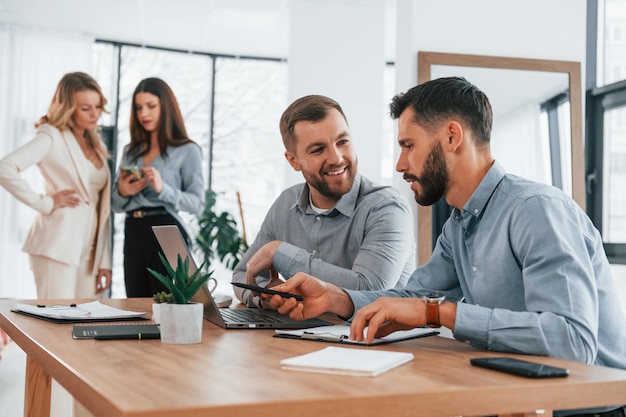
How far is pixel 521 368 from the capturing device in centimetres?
110

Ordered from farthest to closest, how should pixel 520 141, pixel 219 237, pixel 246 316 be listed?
pixel 219 237 < pixel 520 141 < pixel 246 316

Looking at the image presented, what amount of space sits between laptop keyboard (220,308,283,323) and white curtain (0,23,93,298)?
198 inches

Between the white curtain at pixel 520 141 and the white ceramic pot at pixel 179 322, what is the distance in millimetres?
3043

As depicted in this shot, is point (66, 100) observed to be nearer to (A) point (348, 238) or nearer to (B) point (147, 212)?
(B) point (147, 212)

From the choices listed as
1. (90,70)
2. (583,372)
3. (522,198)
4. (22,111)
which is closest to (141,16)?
(90,70)

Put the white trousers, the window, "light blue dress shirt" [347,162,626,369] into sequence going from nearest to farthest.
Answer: "light blue dress shirt" [347,162,626,369], the white trousers, the window

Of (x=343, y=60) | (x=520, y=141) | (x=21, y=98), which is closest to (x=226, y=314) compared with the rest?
(x=520, y=141)

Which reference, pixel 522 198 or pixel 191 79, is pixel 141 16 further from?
pixel 522 198

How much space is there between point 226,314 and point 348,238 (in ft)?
1.91

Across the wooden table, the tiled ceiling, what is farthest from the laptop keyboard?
the tiled ceiling

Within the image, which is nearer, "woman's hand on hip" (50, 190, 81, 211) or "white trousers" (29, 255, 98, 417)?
"white trousers" (29, 255, 98, 417)

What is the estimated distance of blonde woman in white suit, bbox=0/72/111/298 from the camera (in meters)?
3.50

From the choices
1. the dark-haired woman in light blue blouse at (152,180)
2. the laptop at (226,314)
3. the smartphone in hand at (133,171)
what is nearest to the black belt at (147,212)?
the dark-haired woman in light blue blouse at (152,180)

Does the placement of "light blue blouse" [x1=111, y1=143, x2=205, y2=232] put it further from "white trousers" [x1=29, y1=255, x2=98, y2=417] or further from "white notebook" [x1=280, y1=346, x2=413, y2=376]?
"white notebook" [x1=280, y1=346, x2=413, y2=376]
